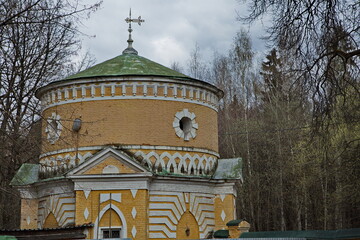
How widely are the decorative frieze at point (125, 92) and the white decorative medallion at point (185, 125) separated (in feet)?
1.77

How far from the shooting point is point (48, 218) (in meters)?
21.1

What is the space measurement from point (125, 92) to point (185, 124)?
265 centimetres

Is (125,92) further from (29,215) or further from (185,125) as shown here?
(29,215)

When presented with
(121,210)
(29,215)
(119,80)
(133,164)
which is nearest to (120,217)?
(121,210)

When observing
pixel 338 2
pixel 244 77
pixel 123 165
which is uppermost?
pixel 244 77

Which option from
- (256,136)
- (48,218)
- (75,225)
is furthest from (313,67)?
(256,136)

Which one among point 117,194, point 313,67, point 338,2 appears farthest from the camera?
point 117,194

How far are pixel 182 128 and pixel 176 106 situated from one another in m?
0.94

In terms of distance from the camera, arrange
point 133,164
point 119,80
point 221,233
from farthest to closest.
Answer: point 119,80 → point 221,233 → point 133,164

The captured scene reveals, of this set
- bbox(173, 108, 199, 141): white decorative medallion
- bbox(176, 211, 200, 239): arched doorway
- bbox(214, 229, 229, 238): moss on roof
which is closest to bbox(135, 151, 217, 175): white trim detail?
bbox(173, 108, 199, 141): white decorative medallion

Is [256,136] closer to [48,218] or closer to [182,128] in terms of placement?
[182,128]

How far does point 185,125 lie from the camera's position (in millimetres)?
21641

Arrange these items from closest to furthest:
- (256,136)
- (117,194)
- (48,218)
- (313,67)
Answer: (313,67) < (117,194) < (48,218) < (256,136)

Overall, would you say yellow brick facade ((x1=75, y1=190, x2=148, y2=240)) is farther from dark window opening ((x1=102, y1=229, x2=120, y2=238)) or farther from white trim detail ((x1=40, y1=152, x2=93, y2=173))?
white trim detail ((x1=40, y1=152, x2=93, y2=173))
